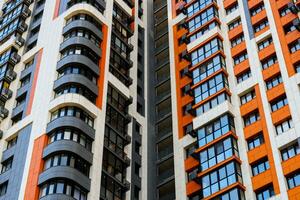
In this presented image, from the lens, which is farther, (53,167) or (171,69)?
(171,69)

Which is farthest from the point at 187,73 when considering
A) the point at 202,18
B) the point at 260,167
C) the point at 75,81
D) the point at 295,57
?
the point at 260,167

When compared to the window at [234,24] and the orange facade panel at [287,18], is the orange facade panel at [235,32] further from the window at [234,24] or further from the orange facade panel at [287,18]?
the orange facade panel at [287,18]

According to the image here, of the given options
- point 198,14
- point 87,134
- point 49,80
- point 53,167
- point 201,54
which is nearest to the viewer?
point 53,167

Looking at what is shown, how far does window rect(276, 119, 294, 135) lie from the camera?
51.2 m

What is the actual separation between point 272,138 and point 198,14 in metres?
22.4

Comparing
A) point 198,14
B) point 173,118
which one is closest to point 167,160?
point 173,118

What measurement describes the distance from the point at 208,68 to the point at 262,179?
16.1 meters

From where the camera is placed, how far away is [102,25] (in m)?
64.9

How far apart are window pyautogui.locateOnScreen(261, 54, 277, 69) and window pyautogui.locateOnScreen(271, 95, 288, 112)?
464 cm

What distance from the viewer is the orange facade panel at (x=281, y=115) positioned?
170 ft

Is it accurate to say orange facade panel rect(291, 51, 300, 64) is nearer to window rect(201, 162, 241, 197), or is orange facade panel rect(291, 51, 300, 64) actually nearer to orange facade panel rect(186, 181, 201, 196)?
window rect(201, 162, 241, 197)

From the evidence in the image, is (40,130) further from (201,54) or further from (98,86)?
(201,54)

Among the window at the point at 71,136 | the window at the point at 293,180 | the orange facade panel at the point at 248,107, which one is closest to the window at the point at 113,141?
the window at the point at 71,136

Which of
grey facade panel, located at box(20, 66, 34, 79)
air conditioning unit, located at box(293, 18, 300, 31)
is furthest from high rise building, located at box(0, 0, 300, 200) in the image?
grey facade panel, located at box(20, 66, 34, 79)
